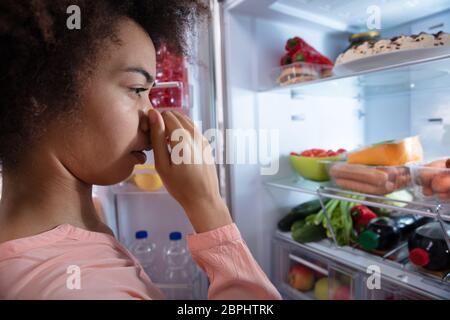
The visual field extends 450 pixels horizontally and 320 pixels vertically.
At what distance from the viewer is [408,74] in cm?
86

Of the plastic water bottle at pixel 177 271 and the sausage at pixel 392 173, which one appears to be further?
the plastic water bottle at pixel 177 271

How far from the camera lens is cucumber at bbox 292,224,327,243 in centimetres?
100

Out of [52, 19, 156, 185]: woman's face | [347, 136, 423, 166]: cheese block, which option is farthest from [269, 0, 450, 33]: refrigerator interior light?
[52, 19, 156, 185]: woman's face

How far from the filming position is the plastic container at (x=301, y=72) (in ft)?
3.10

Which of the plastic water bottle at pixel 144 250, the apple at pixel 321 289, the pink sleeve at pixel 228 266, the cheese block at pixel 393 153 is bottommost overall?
the apple at pixel 321 289

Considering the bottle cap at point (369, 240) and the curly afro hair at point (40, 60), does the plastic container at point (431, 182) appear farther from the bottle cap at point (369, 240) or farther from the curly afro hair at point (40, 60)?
the curly afro hair at point (40, 60)

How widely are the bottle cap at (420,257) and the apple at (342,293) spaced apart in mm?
264

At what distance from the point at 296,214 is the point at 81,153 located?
886 mm

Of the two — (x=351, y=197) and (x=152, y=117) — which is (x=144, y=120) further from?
(x=351, y=197)

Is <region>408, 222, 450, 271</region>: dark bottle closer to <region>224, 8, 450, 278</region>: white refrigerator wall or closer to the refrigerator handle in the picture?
<region>224, 8, 450, 278</region>: white refrigerator wall

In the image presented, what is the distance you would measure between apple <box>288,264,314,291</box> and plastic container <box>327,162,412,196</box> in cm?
39

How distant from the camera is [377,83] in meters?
1.00

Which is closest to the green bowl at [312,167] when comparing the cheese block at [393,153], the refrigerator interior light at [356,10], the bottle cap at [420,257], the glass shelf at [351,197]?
the glass shelf at [351,197]

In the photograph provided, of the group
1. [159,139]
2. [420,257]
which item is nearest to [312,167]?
[420,257]
